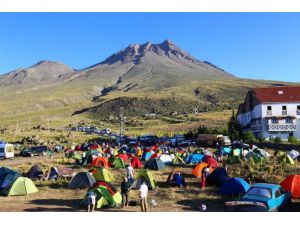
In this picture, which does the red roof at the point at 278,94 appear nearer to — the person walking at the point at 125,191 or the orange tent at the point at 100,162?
the orange tent at the point at 100,162

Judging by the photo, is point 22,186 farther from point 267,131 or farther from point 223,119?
point 223,119

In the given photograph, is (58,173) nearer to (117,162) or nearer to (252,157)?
(117,162)

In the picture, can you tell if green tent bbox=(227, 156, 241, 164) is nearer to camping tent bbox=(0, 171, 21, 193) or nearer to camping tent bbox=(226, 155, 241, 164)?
camping tent bbox=(226, 155, 241, 164)

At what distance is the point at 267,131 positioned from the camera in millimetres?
62531

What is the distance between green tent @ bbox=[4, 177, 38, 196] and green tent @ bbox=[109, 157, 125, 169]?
11794mm

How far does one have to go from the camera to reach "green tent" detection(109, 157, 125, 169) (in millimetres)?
33022

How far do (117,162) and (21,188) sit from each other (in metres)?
12.7

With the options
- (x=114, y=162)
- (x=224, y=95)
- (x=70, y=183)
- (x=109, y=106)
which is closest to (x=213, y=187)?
(x=70, y=183)

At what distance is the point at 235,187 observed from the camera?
19594 millimetres

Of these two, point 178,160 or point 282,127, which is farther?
point 282,127

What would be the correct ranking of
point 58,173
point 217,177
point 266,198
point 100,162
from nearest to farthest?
point 266,198, point 217,177, point 58,173, point 100,162

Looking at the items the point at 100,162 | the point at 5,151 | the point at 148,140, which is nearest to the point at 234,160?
the point at 100,162

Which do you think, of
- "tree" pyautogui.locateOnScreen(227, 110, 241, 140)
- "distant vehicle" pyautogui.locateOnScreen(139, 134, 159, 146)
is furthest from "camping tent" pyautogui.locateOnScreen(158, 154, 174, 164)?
Answer: "tree" pyautogui.locateOnScreen(227, 110, 241, 140)
